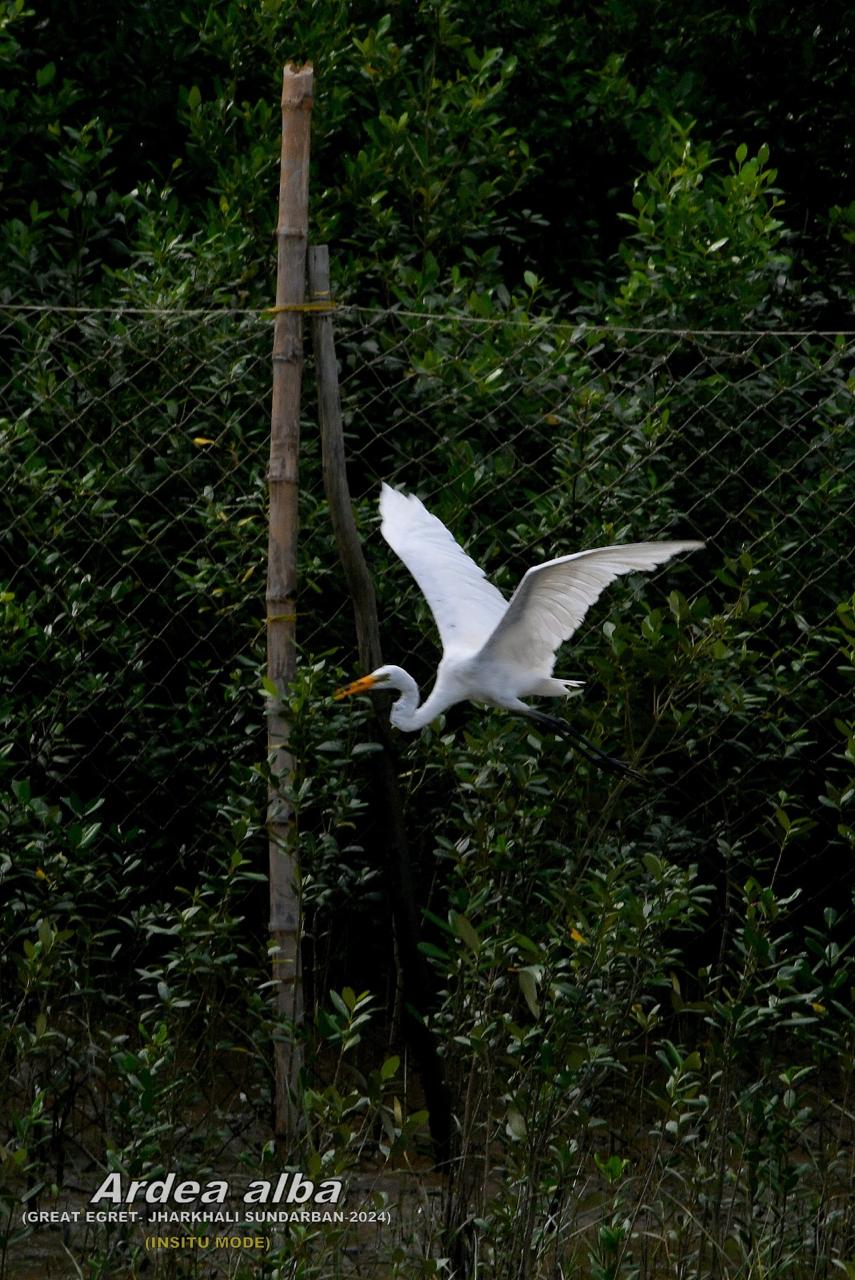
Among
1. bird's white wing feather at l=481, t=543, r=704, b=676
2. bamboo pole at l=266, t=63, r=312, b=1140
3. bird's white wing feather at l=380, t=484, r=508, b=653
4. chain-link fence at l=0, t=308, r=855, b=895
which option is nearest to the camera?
bird's white wing feather at l=481, t=543, r=704, b=676

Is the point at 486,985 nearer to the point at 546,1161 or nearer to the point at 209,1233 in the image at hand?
the point at 546,1161

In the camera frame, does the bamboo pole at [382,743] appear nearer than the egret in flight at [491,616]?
No

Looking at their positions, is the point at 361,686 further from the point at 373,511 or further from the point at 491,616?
the point at 373,511

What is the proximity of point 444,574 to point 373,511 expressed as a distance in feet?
1.83

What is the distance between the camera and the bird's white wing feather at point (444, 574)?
359cm

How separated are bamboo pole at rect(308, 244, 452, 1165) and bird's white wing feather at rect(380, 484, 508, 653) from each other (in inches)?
7.7

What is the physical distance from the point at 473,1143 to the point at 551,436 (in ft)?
5.97

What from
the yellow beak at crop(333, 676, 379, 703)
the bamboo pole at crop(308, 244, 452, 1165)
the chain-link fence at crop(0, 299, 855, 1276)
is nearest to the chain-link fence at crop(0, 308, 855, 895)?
the chain-link fence at crop(0, 299, 855, 1276)

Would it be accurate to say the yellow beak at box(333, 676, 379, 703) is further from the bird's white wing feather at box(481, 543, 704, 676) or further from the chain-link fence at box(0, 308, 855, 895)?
the chain-link fence at box(0, 308, 855, 895)

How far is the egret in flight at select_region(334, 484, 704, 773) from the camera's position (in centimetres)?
314

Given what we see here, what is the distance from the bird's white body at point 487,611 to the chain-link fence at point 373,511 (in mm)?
162

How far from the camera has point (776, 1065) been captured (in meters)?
4.37

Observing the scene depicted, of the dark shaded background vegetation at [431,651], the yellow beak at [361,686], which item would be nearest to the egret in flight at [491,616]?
the yellow beak at [361,686]

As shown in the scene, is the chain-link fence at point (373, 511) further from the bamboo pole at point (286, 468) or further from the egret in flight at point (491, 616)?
the bamboo pole at point (286, 468)
